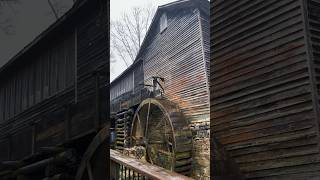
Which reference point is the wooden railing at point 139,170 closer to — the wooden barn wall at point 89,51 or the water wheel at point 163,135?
the wooden barn wall at point 89,51

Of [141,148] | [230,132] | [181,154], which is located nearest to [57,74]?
[230,132]

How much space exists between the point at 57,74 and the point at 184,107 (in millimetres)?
6535

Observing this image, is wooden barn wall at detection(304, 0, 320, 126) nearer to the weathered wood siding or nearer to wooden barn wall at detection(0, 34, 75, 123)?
the weathered wood siding

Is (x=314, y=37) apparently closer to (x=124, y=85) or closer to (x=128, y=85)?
(x=128, y=85)

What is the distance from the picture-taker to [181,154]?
11.7m

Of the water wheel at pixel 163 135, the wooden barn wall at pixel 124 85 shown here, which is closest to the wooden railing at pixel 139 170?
the water wheel at pixel 163 135

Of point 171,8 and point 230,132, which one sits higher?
point 171,8

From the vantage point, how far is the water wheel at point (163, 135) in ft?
38.5

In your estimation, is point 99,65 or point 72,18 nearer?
point 99,65

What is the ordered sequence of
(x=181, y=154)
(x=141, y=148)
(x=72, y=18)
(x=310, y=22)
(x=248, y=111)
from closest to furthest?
(x=310, y=22) < (x=248, y=111) < (x=72, y=18) < (x=181, y=154) < (x=141, y=148)

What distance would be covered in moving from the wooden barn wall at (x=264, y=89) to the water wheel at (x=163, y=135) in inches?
237

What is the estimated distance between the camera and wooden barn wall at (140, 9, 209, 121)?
1216 cm

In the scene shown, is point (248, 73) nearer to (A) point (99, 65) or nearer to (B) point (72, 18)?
(A) point (99, 65)

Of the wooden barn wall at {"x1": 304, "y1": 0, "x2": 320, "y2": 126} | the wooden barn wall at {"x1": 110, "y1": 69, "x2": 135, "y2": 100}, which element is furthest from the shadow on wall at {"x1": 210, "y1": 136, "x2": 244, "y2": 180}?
the wooden barn wall at {"x1": 110, "y1": 69, "x2": 135, "y2": 100}
